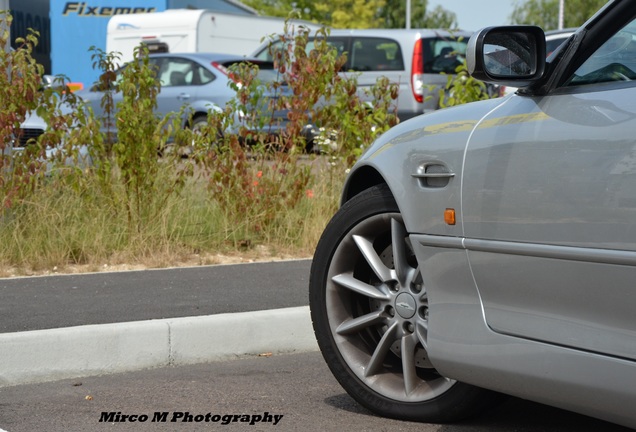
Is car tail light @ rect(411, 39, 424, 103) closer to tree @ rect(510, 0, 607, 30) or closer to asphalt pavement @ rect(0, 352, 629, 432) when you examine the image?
asphalt pavement @ rect(0, 352, 629, 432)

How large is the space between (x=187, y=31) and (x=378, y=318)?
21.3 metres

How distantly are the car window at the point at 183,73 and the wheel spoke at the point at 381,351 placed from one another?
14087 millimetres

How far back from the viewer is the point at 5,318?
567cm

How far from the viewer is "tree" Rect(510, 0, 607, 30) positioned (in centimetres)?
4044

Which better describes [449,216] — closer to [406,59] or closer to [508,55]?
[508,55]

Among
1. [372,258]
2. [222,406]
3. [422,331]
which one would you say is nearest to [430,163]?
[372,258]

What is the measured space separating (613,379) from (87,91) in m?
16.7

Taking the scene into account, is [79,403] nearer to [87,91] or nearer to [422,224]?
[422,224]

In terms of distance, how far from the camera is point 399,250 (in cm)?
391

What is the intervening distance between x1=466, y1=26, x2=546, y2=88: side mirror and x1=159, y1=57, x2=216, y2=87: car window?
48.0 feet

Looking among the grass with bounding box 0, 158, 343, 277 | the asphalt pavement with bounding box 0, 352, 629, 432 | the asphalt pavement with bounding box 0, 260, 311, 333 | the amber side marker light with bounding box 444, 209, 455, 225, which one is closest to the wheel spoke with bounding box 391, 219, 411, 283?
the amber side marker light with bounding box 444, 209, 455, 225

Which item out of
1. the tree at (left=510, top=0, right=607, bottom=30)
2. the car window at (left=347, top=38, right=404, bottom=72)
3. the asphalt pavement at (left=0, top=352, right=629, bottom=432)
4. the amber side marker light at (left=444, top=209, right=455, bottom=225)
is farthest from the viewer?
the tree at (left=510, top=0, right=607, bottom=30)

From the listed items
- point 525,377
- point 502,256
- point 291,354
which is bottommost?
point 291,354

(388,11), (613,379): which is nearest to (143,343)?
(613,379)
